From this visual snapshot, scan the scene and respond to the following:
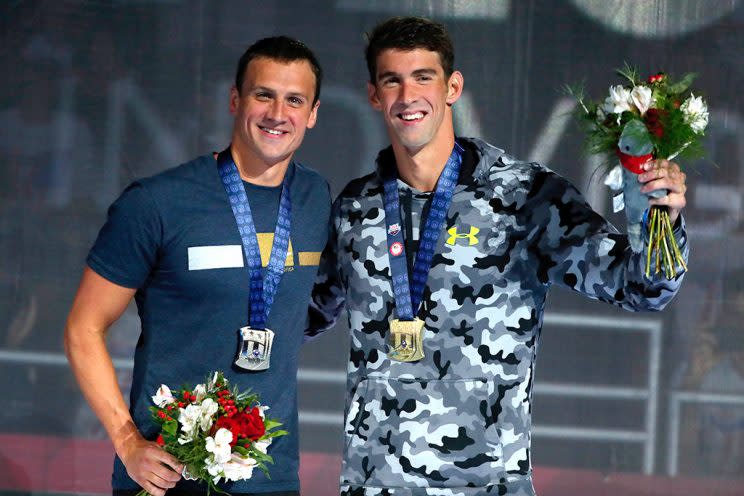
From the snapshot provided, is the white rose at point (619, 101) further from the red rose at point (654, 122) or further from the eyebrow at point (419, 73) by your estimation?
the eyebrow at point (419, 73)

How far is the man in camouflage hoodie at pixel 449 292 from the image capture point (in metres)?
2.73

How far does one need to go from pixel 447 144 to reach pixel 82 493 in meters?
3.74

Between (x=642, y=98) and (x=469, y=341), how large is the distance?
77 cm

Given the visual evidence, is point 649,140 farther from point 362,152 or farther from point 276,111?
point 362,152

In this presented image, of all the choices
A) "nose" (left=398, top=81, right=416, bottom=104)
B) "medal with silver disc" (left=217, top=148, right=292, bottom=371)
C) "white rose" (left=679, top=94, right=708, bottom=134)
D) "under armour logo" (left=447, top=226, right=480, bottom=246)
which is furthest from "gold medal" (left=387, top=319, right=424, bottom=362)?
"white rose" (left=679, top=94, right=708, bottom=134)

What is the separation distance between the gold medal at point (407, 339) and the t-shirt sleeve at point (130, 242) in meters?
0.69

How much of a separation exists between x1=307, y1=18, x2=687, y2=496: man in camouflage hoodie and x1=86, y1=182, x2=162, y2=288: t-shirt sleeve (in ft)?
1.75

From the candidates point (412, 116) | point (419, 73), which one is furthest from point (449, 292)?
point (419, 73)

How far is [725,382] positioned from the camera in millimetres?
5625

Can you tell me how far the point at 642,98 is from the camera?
238 centimetres

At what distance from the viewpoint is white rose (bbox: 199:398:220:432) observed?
2498 mm

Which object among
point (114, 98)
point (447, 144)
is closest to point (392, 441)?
point (447, 144)

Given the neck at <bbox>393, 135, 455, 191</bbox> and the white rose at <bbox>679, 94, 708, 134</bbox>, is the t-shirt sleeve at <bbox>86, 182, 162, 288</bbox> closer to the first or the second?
the neck at <bbox>393, 135, 455, 191</bbox>

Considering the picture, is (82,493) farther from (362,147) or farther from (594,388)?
(594,388)
